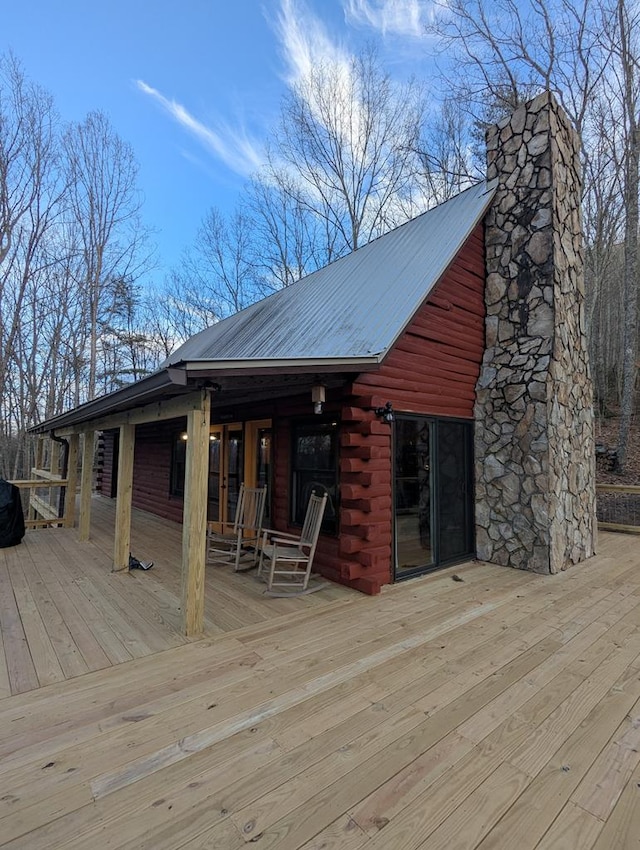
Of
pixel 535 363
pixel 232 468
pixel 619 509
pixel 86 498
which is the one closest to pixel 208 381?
pixel 232 468

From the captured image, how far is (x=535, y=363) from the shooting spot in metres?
5.33

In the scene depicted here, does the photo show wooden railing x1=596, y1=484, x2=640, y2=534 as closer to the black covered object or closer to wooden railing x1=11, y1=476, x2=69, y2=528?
the black covered object

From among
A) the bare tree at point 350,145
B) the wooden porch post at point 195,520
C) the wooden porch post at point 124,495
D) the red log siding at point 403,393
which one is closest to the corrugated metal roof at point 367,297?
Result: the red log siding at point 403,393

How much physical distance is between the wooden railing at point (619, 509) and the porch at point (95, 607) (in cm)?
617

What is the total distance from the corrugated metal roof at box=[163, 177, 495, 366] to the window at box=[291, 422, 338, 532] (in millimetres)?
990

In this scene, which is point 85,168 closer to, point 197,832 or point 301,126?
point 301,126

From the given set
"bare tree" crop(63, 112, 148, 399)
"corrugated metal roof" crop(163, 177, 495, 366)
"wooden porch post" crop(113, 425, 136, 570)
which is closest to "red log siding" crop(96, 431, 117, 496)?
"bare tree" crop(63, 112, 148, 399)

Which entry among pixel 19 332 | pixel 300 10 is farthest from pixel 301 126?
pixel 19 332

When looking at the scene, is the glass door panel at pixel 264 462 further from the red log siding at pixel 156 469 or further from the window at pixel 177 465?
the window at pixel 177 465

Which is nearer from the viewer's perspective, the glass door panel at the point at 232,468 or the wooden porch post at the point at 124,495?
the wooden porch post at the point at 124,495

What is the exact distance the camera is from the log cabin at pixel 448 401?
4.50m

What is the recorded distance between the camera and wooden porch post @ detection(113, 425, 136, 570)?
4656mm

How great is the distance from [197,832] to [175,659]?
1470 mm

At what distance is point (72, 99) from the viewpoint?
37.1ft
